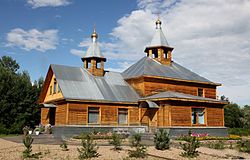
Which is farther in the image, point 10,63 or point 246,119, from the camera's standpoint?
point 10,63

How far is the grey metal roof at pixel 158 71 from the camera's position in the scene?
93.2 ft

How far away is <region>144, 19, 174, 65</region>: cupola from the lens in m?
31.8

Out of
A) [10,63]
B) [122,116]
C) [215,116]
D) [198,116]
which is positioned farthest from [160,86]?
[10,63]

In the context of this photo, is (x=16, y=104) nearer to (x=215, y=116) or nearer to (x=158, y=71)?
(x=158, y=71)

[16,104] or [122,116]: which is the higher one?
[16,104]

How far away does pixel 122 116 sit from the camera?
2605cm

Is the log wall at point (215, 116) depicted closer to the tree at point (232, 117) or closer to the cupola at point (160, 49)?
the cupola at point (160, 49)

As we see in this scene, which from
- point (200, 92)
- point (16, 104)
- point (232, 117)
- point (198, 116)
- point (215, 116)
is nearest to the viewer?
point (198, 116)

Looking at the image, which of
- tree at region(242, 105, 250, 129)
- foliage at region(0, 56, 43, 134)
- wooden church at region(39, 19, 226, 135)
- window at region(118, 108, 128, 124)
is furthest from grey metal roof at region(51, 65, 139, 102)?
tree at region(242, 105, 250, 129)

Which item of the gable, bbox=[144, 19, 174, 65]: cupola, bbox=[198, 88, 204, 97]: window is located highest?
bbox=[144, 19, 174, 65]: cupola

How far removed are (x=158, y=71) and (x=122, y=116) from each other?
6.09 metres

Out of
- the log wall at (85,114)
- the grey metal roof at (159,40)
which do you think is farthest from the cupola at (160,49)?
the log wall at (85,114)

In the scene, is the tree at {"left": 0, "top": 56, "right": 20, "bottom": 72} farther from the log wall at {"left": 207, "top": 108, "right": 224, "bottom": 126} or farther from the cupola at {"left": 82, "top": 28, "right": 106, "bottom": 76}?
the log wall at {"left": 207, "top": 108, "right": 224, "bottom": 126}

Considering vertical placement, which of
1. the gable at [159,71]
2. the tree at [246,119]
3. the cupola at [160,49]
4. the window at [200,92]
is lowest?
the tree at [246,119]
